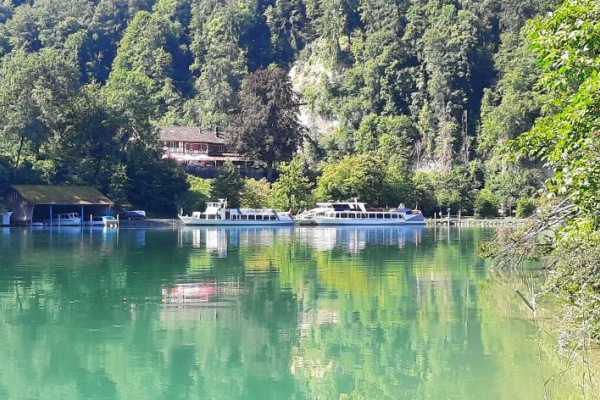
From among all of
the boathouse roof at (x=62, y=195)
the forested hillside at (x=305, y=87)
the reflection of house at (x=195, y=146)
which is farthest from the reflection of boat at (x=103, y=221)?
the reflection of house at (x=195, y=146)

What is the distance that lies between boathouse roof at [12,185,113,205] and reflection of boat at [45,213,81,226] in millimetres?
2028

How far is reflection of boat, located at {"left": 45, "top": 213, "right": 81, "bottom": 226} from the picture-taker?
194 feet

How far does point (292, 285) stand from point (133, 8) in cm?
9887

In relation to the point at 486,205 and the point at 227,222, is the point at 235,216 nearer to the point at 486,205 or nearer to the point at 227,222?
the point at 227,222

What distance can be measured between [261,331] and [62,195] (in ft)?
149

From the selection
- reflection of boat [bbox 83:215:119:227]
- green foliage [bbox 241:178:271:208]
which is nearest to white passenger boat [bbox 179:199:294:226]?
green foliage [bbox 241:178:271:208]

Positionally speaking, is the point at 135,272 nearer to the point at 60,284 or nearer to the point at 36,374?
the point at 60,284

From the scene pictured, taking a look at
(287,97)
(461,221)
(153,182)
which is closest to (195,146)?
(287,97)

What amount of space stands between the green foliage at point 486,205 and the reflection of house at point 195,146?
2417 centimetres

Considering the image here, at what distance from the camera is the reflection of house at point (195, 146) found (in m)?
79.2

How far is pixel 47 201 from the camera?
187ft

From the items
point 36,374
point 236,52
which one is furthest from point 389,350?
point 236,52

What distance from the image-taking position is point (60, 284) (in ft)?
77.9

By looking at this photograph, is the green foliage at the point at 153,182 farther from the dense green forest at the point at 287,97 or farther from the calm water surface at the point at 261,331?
the calm water surface at the point at 261,331
